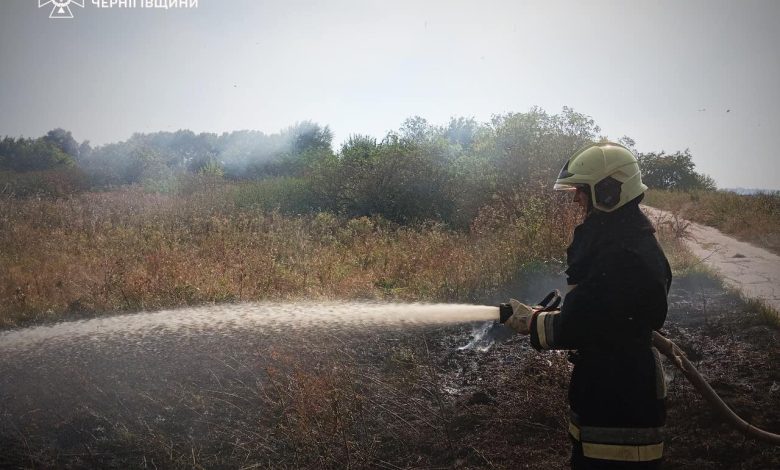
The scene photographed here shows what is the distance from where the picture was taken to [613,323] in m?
2.16

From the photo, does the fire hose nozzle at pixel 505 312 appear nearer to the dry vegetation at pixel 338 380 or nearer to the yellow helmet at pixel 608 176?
the yellow helmet at pixel 608 176

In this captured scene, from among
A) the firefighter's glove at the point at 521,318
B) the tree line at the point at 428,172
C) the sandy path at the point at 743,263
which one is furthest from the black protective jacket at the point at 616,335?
the tree line at the point at 428,172

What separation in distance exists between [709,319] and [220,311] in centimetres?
654

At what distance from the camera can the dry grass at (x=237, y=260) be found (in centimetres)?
760

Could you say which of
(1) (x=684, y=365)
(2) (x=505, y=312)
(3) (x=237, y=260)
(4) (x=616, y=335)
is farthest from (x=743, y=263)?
(3) (x=237, y=260)

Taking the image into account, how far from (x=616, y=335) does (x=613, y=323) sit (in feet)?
0.22

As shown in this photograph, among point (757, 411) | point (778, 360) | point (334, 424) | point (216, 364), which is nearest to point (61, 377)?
point (216, 364)

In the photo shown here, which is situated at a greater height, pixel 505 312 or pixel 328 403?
pixel 505 312

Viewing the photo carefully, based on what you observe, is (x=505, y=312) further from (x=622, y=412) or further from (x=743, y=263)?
(x=743, y=263)

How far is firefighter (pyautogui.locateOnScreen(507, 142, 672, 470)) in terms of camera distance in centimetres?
215

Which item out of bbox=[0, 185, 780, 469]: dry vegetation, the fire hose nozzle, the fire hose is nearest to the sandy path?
bbox=[0, 185, 780, 469]: dry vegetation

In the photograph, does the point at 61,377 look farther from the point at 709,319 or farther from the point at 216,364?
the point at 709,319

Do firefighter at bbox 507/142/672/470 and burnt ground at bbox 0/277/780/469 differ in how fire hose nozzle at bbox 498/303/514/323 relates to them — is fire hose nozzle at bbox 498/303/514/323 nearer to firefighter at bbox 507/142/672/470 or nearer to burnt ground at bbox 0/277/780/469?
firefighter at bbox 507/142/672/470

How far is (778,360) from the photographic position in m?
4.74
